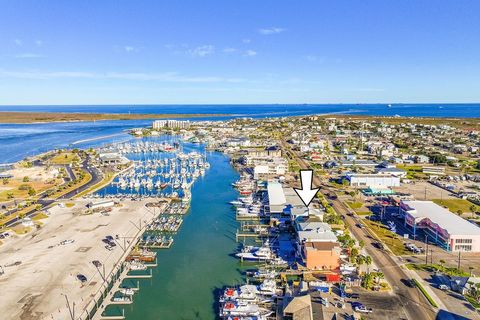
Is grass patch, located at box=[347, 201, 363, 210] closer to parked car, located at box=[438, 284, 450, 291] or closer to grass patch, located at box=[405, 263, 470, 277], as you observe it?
grass patch, located at box=[405, 263, 470, 277]

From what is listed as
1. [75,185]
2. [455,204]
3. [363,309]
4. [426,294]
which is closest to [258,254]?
[363,309]

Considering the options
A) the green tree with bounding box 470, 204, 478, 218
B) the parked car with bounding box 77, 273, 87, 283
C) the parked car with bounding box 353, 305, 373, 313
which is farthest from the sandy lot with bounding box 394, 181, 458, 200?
the parked car with bounding box 77, 273, 87, 283

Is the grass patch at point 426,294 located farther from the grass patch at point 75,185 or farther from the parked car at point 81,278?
the grass patch at point 75,185

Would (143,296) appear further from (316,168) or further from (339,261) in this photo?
(316,168)

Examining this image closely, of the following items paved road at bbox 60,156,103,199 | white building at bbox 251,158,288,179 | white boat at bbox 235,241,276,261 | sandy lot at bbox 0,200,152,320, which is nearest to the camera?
sandy lot at bbox 0,200,152,320

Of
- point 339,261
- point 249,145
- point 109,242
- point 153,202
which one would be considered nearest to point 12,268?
point 109,242
